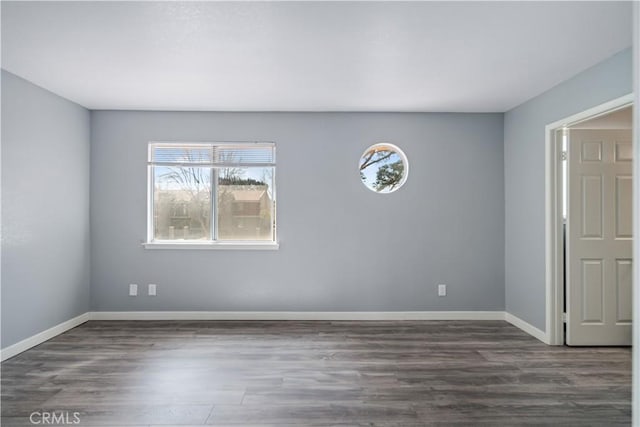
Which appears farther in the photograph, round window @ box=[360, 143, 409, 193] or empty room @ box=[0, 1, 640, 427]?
round window @ box=[360, 143, 409, 193]

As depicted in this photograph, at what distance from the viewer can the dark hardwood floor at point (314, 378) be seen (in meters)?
2.36

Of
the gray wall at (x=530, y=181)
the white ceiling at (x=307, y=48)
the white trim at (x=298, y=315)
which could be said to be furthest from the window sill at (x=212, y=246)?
the gray wall at (x=530, y=181)

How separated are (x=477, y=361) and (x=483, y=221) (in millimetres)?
1866

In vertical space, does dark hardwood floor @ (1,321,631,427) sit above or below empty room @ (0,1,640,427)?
below

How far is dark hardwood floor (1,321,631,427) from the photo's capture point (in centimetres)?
236

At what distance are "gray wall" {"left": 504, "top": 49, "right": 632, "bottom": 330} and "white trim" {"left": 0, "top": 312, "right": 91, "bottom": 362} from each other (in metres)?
4.93

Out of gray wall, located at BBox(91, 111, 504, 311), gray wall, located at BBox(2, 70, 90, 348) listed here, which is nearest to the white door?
gray wall, located at BBox(91, 111, 504, 311)

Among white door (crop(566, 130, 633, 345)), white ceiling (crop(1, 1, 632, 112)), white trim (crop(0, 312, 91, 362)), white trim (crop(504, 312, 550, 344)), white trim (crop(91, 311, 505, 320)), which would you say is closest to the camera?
white ceiling (crop(1, 1, 632, 112))

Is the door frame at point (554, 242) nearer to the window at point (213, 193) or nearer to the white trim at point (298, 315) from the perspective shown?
the white trim at point (298, 315)

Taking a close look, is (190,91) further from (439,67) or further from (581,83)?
(581,83)

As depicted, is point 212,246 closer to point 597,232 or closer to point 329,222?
point 329,222

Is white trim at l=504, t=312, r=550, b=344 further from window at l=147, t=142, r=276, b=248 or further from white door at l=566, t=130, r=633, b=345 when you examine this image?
window at l=147, t=142, r=276, b=248

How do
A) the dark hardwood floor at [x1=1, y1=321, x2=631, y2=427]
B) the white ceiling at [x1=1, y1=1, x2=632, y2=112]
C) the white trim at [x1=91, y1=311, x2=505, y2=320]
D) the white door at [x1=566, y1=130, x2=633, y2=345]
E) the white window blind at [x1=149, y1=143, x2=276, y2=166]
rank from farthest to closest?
the white window blind at [x1=149, y1=143, x2=276, y2=166] → the white trim at [x1=91, y1=311, x2=505, y2=320] → the white door at [x1=566, y1=130, x2=633, y2=345] → the dark hardwood floor at [x1=1, y1=321, x2=631, y2=427] → the white ceiling at [x1=1, y1=1, x2=632, y2=112]

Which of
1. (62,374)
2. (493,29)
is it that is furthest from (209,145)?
(493,29)
